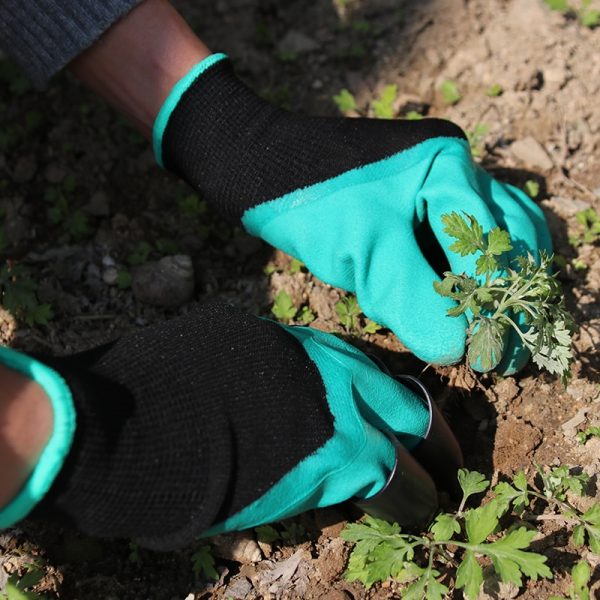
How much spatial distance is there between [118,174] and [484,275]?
159 centimetres

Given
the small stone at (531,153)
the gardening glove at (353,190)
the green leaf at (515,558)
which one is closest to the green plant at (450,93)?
the small stone at (531,153)

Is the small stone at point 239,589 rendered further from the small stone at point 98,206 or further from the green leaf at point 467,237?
the small stone at point 98,206

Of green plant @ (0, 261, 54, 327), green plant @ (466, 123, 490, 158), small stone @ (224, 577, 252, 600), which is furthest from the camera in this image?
green plant @ (466, 123, 490, 158)

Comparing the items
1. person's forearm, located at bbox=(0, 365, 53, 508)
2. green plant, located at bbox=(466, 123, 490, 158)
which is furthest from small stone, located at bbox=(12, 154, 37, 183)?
green plant, located at bbox=(466, 123, 490, 158)

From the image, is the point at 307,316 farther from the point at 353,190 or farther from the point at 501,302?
the point at 501,302

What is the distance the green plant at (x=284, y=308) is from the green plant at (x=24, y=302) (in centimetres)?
76

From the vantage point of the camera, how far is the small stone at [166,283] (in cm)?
264

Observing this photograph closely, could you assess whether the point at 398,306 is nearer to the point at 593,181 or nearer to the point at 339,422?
the point at 339,422

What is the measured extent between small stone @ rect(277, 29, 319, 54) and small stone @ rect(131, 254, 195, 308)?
1.24 metres

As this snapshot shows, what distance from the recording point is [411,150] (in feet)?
7.80

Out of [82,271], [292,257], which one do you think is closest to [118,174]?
[82,271]

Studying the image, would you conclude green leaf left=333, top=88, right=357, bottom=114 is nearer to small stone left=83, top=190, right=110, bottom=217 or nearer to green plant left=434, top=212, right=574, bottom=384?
small stone left=83, top=190, right=110, bottom=217

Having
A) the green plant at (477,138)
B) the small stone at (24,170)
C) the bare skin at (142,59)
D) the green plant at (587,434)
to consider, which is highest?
the bare skin at (142,59)

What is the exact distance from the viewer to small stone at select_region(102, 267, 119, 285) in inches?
109
